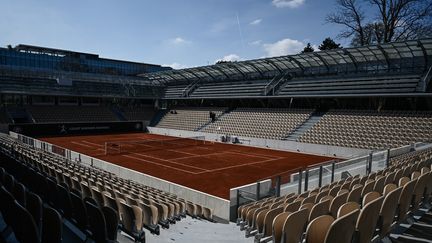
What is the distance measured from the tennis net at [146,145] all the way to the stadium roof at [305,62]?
11563 millimetres

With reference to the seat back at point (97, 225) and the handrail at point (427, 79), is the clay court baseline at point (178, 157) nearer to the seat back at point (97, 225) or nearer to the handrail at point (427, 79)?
the handrail at point (427, 79)

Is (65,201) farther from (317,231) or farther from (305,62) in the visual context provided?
(305,62)

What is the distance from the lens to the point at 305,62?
40.4 metres

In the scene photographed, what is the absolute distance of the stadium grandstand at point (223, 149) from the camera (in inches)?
209

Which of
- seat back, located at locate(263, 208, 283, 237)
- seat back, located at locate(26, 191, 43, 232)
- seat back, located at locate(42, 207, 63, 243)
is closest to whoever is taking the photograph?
seat back, located at locate(42, 207, 63, 243)

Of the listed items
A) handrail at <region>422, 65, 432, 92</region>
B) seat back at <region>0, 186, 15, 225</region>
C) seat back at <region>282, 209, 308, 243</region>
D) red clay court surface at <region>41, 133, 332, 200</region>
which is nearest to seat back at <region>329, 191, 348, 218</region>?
seat back at <region>282, 209, 308, 243</region>

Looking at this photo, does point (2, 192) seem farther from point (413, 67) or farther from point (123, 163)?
point (413, 67)

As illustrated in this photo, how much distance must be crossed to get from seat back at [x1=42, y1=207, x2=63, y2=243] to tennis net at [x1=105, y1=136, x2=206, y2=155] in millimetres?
29001

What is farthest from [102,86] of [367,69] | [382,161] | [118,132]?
[382,161]

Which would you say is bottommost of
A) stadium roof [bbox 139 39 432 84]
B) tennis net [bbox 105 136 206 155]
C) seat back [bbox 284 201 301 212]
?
tennis net [bbox 105 136 206 155]

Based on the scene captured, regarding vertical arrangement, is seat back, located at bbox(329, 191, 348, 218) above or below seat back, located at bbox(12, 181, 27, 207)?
below

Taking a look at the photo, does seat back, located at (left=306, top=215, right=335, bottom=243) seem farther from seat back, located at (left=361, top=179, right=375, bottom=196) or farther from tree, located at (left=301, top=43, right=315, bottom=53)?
tree, located at (left=301, top=43, right=315, bottom=53)

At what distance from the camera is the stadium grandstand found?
17.4ft

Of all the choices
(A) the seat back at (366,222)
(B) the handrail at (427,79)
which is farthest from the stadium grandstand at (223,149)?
(B) the handrail at (427,79)
